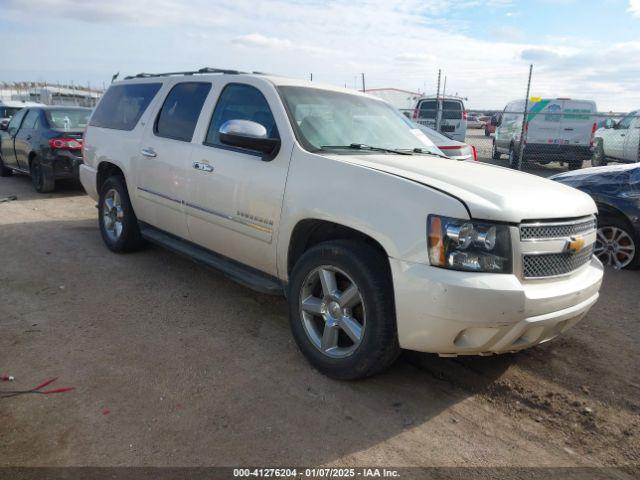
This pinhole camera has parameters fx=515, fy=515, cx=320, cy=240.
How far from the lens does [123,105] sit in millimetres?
5605

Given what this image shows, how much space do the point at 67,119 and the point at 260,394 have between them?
327 inches

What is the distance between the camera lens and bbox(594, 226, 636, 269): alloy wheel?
5.62m

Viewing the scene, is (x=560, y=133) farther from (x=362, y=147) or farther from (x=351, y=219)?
(x=351, y=219)

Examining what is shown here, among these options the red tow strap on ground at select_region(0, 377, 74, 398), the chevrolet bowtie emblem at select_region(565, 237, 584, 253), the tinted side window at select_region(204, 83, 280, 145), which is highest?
the tinted side window at select_region(204, 83, 280, 145)

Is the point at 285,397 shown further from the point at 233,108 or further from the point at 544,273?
the point at 233,108

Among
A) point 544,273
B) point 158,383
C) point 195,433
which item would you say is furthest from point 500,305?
point 158,383

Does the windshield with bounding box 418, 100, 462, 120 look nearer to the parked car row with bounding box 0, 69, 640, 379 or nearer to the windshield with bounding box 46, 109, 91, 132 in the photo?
the windshield with bounding box 46, 109, 91, 132

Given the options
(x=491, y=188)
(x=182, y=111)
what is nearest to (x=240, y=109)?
(x=182, y=111)

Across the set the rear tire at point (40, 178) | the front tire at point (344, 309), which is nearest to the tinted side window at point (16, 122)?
the rear tire at point (40, 178)

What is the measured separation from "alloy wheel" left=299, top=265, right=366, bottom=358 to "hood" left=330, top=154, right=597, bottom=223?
74 cm

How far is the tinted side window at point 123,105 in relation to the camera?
5234 millimetres

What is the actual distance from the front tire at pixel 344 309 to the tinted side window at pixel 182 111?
74.0 inches

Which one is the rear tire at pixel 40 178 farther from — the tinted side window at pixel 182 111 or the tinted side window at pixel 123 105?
the tinted side window at pixel 182 111

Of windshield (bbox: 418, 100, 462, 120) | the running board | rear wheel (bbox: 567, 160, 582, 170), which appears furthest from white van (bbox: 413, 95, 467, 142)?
the running board
